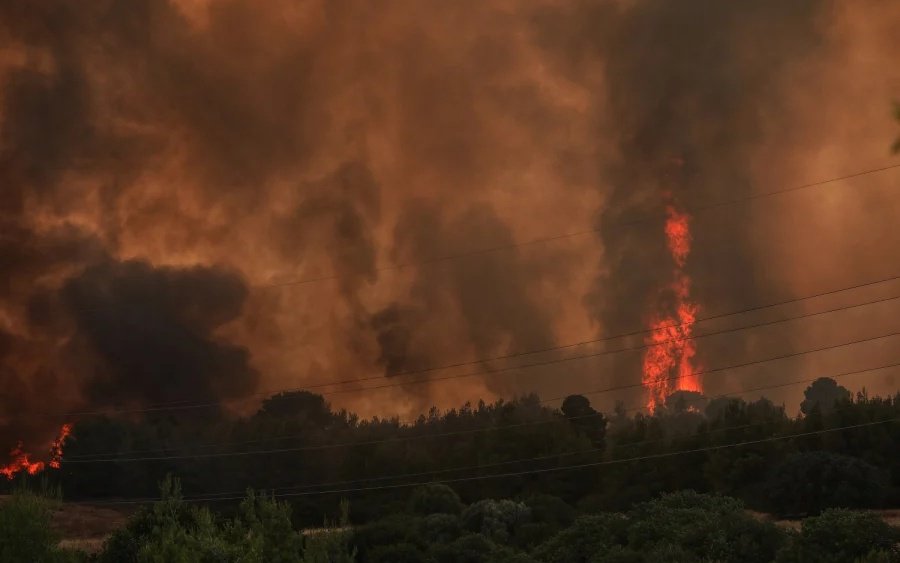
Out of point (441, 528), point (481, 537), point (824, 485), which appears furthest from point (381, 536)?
point (824, 485)

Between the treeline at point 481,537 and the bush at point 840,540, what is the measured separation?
0.18ft

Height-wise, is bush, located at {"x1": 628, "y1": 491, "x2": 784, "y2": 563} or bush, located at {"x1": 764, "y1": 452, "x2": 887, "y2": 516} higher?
bush, located at {"x1": 764, "y1": 452, "x2": 887, "y2": 516}

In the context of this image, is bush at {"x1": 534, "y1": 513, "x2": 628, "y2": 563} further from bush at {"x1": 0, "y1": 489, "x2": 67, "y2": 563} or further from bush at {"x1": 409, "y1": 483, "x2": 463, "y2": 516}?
bush at {"x1": 0, "y1": 489, "x2": 67, "y2": 563}

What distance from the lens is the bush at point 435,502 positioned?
9894 centimetres

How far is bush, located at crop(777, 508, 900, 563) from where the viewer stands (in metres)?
50.5

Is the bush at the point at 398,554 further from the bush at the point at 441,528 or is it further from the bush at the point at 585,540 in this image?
the bush at the point at 441,528

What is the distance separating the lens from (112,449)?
482ft

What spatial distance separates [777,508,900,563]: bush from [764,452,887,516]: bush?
3094 centimetres

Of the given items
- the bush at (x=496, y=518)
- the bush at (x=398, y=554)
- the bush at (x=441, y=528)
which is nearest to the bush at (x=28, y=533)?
the bush at (x=398, y=554)

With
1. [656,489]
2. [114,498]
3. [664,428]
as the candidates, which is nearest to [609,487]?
[656,489]

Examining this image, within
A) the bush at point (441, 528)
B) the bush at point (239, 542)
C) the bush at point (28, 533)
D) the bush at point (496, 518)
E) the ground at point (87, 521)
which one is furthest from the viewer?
the ground at point (87, 521)

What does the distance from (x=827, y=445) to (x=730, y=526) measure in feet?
151

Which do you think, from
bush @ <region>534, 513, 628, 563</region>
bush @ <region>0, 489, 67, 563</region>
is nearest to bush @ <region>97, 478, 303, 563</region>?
bush @ <region>0, 489, 67, 563</region>

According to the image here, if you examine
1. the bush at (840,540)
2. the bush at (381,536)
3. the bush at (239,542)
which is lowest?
the bush at (840,540)
